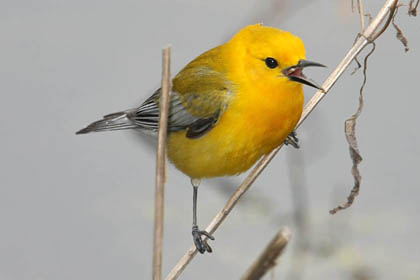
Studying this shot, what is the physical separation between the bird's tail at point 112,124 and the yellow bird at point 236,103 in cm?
36

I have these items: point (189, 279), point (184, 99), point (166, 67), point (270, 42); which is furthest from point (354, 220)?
point (166, 67)

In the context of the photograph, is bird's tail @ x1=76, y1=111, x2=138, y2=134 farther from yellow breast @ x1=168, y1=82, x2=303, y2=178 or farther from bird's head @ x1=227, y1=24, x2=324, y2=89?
bird's head @ x1=227, y1=24, x2=324, y2=89

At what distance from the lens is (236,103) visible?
A: 4.26 m

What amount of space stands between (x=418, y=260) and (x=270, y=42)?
1.97 m

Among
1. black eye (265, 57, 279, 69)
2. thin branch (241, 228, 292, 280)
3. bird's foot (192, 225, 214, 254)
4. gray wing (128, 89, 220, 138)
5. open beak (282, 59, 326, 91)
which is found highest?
black eye (265, 57, 279, 69)

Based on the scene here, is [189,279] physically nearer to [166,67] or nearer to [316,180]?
[316,180]

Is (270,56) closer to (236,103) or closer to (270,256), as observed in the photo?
(236,103)

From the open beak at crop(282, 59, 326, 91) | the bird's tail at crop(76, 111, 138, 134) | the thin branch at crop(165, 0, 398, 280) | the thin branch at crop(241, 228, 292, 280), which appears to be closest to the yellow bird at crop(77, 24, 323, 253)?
the open beak at crop(282, 59, 326, 91)

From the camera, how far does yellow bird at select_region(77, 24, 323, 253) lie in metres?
4.07

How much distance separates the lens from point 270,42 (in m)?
4.05

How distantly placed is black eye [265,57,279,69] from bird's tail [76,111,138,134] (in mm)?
1087

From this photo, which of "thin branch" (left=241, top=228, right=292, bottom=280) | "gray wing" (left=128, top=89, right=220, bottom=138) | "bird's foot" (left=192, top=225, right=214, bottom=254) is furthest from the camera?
"bird's foot" (left=192, top=225, right=214, bottom=254)

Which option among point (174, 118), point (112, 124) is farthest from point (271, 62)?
point (112, 124)

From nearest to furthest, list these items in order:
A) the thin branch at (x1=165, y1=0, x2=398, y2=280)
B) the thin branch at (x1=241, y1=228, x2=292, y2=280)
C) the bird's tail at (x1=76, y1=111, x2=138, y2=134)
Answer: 1. the thin branch at (x1=241, y1=228, x2=292, y2=280)
2. the thin branch at (x1=165, y1=0, x2=398, y2=280)
3. the bird's tail at (x1=76, y1=111, x2=138, y2=134)
